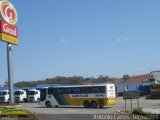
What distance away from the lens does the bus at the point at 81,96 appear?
44.8 meters

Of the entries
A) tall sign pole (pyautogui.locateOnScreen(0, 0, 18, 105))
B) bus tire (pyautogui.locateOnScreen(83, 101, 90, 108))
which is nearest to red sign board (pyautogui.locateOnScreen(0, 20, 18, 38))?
tall sign pole (pyautogui.locateOnScreen(0, 0, 18, 105))

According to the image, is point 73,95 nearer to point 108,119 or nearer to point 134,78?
point 108,119

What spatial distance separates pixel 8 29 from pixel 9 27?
0.23 meters

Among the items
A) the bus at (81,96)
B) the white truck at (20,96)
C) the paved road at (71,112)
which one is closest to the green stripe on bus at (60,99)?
the bus at (81,96)

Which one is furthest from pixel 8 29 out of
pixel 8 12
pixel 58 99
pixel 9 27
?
pixel 58 99

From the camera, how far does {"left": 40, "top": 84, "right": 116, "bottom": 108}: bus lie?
1762 inches

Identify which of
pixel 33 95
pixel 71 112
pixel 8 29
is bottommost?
pixel 71 112

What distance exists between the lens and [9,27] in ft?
108

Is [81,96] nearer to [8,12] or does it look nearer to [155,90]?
[8,12]

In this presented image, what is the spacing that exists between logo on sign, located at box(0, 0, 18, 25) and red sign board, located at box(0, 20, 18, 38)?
44 cm

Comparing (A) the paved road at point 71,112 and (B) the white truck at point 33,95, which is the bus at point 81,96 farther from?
(B) the white truck at point 33,95

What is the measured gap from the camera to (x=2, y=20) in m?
32.1

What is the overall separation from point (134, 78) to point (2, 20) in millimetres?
103976

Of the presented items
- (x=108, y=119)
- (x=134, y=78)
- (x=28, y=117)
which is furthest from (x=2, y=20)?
(x=134, y=78)
